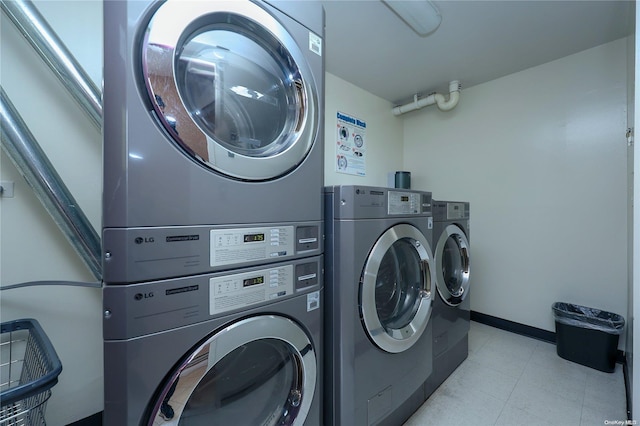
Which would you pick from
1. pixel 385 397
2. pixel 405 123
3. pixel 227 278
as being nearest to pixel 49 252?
pixel 227 278

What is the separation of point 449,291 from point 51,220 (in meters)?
2.11

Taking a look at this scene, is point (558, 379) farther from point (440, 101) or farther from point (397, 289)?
point (440, 101)

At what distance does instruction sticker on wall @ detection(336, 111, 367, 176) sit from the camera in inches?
94.2

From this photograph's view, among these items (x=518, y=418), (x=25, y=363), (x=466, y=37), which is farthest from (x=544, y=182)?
(x=25, y=363)

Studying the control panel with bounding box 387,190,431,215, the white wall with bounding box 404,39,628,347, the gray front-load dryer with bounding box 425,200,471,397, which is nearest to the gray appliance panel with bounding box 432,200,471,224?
the gray front-load dryer with bounding box 425,200,471,397

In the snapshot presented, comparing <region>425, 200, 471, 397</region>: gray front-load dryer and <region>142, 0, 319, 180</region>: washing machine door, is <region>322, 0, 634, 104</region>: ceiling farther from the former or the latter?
<region>425, 200, 471, 397</region>: gray front-load dryer

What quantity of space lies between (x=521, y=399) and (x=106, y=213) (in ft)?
7.05

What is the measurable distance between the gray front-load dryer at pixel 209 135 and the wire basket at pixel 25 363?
516mm

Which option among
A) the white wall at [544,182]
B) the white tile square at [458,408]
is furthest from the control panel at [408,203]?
the white wall at [544,182]

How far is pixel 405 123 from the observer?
2986 millimetres

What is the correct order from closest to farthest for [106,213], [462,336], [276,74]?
[106,213] → [276,74] → [462,336]

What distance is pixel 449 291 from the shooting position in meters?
1.59

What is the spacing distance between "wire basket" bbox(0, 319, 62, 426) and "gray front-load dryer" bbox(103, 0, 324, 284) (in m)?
0.52

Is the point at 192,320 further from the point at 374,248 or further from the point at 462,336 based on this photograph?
the point at 462,336
